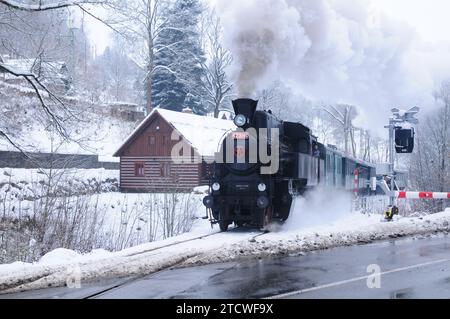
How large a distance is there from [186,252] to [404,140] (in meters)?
8.92

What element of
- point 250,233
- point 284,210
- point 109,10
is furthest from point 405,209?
point 109,10

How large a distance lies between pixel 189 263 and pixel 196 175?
94.4 feet

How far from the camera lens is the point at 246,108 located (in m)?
14.6

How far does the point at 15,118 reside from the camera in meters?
16.1

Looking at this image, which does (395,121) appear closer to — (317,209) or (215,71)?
(317,209)

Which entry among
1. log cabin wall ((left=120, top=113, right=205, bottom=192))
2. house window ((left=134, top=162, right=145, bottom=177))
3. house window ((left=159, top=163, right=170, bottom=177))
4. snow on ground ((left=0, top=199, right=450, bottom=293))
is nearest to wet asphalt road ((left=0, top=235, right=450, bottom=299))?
snow on ground ((left=0, top=199, right=450, bottom=293))

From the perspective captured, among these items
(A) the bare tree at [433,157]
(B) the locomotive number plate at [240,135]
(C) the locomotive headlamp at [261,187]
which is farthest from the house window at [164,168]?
(C) the locomotive headlamp at [261,187]

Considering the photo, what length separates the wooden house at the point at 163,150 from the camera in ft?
126

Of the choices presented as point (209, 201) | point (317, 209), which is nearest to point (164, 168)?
point (317, 209)

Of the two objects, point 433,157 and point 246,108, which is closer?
point 246,108

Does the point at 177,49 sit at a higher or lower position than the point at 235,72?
higher

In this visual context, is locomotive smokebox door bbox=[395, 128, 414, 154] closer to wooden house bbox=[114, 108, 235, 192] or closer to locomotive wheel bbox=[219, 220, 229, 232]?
locomotive wheel bbox=[219, 220, 229, 232]
